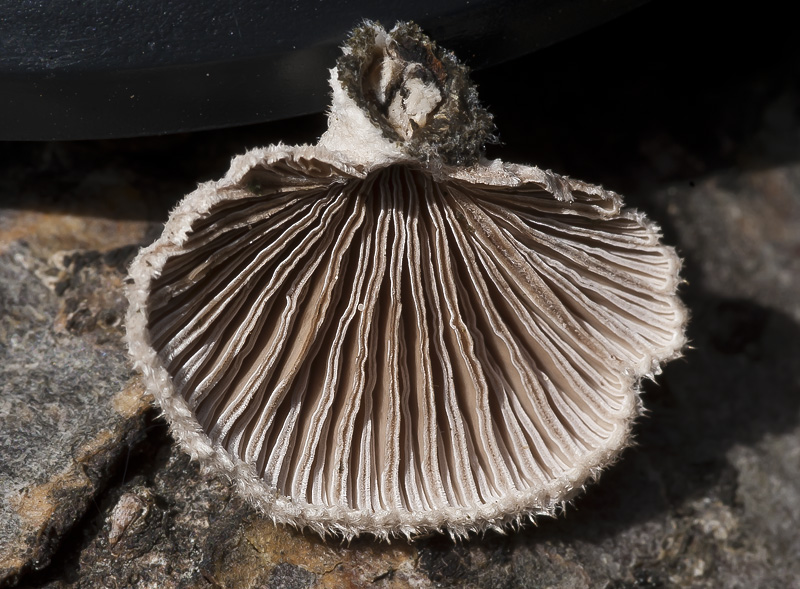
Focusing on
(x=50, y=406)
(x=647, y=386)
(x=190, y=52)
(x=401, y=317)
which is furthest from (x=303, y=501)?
(x=647, y=386)

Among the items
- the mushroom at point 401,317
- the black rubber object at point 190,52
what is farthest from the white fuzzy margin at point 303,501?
the black rubber object at point 190,52

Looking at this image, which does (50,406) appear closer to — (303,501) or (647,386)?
(303,501)

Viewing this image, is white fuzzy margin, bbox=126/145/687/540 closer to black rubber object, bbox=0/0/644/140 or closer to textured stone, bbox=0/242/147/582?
textured stone, bbox=0/242/147/582

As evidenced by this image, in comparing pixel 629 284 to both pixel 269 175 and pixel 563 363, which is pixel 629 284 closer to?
pixel 563 363

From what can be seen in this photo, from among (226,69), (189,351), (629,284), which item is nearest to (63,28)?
(226,69)

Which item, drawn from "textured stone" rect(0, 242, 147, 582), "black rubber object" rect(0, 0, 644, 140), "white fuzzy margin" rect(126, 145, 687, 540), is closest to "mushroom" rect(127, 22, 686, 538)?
"white fuzzy margin" rect(126, 145, 687, 540)
